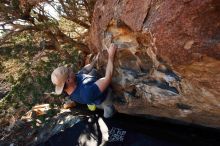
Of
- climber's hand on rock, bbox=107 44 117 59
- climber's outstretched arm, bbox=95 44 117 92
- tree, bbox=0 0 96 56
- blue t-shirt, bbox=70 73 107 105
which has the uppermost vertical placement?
tree, bbox=0 0 96 56

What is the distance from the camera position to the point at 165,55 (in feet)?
10.7

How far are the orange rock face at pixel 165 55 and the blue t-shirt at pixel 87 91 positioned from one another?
276mm

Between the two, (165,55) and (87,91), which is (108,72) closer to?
(87,91)

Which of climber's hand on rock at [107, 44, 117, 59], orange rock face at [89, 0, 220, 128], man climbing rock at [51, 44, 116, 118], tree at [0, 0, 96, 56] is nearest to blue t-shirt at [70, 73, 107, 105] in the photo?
man climbing rock at [51, 44, 116, 118]

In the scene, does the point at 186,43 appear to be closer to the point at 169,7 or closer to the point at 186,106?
the point at 169,7

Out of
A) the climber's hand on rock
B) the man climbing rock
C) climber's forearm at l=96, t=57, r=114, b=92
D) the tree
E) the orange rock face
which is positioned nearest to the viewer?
the orange rock face

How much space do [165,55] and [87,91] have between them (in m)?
1.60

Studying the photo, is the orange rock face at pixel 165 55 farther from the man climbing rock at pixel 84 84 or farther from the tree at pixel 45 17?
the tree at pixel 45 17

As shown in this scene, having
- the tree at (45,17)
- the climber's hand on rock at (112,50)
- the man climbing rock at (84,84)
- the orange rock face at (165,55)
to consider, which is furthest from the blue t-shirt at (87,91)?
the tree at (45,17)

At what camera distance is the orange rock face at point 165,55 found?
9.52 ft

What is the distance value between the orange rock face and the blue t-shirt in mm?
276

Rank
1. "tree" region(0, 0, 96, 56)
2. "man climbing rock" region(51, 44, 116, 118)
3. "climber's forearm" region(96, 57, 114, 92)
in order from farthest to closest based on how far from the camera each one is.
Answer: "tree" region(0, 0, 96, 56), "man climbing rock" region(51, 44, 116, 118), "climber's forearm" region(96, 57, 114, 92)

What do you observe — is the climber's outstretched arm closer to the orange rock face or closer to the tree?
the orange rock face

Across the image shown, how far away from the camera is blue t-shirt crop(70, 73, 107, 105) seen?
4.59 m
